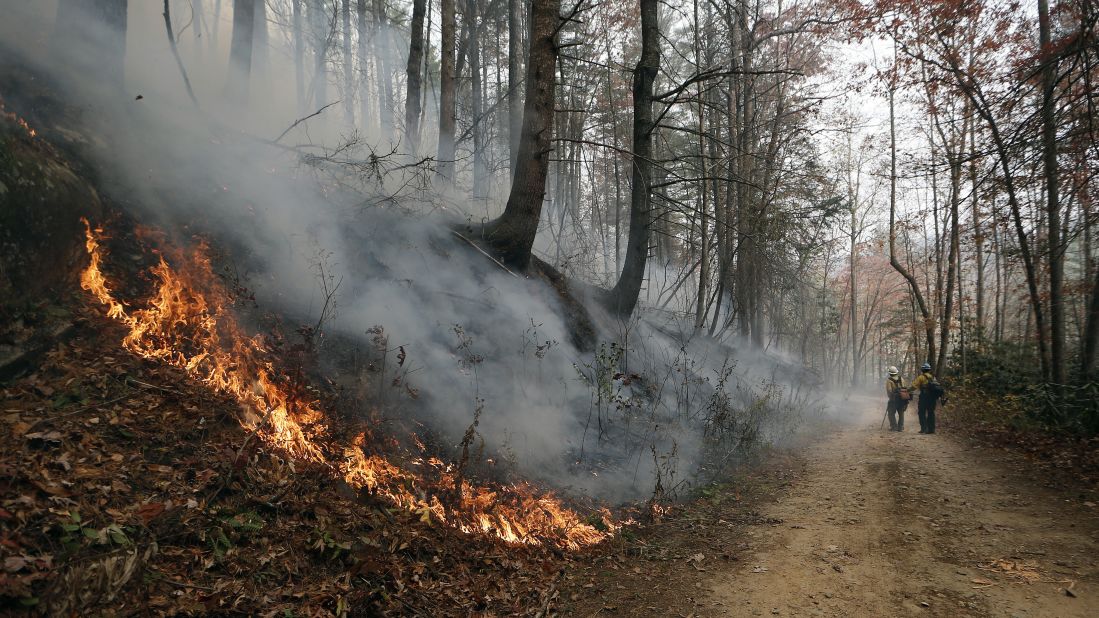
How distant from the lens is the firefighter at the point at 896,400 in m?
13.8

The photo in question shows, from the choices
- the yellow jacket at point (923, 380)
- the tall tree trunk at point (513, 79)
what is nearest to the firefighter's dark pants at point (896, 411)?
the yellow jacket at point (923, 380)

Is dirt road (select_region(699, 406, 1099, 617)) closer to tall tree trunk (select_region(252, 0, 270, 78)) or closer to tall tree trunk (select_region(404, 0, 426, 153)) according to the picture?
tall tree trunk (select_region(404, 0, 426, 153))

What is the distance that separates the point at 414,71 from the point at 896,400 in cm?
1503

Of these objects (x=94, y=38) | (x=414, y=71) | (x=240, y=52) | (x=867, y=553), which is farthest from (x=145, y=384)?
(x=414, y=71)

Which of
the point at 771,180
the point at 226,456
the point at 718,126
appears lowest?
the point at 226,456

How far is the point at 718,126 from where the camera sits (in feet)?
59.9

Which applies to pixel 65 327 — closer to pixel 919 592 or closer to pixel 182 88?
pixel 919 592

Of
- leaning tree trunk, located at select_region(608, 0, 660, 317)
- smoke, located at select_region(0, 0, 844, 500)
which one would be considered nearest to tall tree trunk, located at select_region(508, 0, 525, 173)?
leaning tree trunk, located at select_region(608, 0, 660, 317)

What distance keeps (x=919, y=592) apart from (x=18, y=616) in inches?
236

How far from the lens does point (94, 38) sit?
7.10 m

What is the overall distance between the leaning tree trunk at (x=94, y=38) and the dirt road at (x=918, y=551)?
957cm

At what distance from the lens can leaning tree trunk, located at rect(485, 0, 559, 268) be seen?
9.12m

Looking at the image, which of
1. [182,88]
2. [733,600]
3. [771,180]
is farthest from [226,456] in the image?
[771,180]

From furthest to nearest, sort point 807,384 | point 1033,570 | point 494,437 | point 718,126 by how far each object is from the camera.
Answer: point 807,384, point 718,126, point 494,437, point 1033,570
